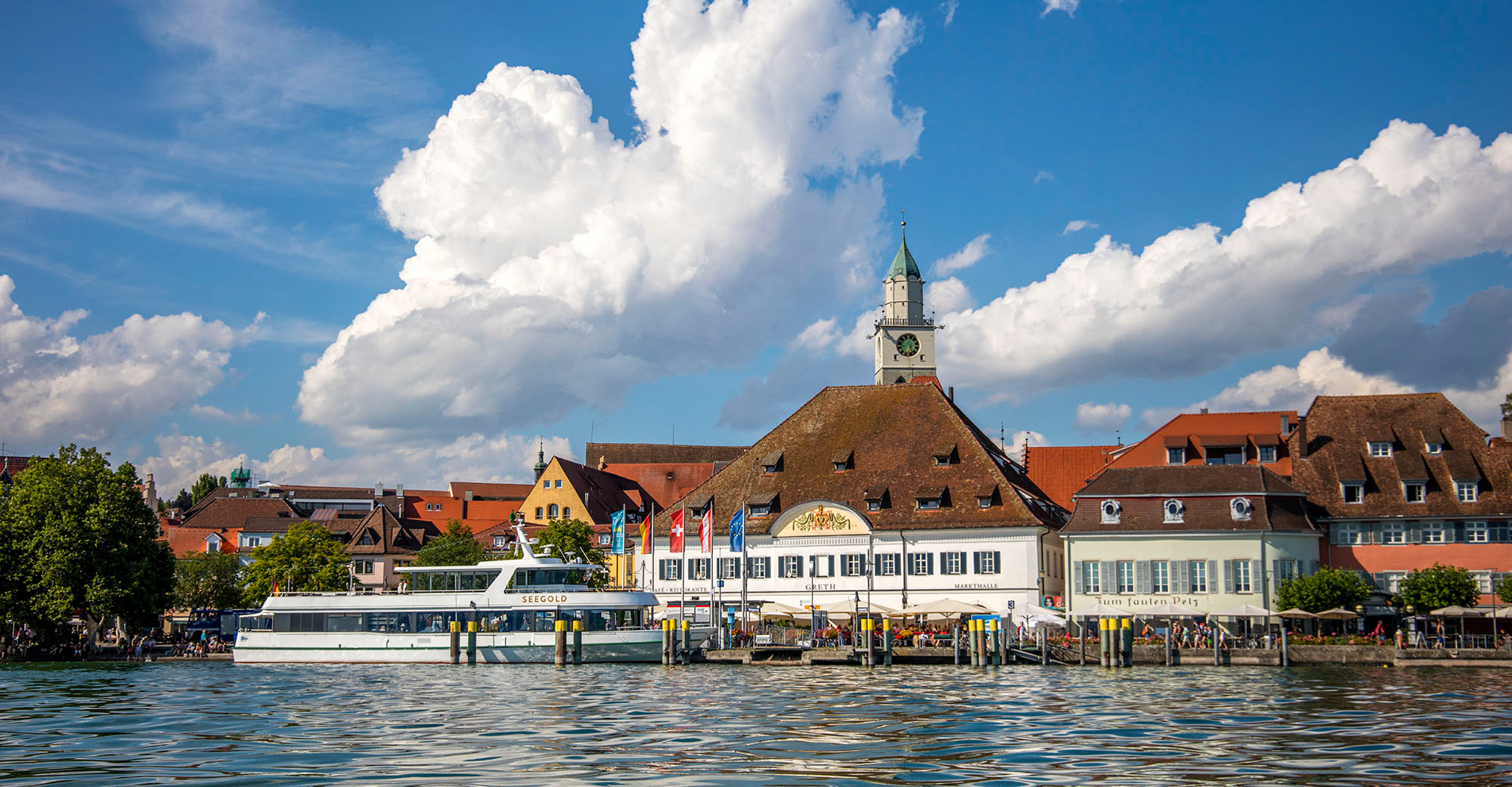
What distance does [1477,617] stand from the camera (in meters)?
57.6

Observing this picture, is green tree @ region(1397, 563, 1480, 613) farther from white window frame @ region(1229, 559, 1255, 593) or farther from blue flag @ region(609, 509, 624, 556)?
blue flag @ region(609, 509, 624, 556)

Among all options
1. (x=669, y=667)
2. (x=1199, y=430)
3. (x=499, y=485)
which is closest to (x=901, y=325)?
(x=499, y=485)

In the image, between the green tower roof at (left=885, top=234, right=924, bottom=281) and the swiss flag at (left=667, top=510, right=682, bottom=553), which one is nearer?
the swiss flag at (left=667, top=510, right=682, bottom=553)

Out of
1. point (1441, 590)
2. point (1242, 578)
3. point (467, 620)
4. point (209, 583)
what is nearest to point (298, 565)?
point (209, 583)

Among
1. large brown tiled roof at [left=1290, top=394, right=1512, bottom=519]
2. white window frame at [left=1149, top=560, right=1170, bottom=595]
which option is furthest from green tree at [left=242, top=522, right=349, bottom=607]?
large brown tiled roof at [left=1290, top=394, right=1512, bottom=519]

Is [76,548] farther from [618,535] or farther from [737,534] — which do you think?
[737,534]

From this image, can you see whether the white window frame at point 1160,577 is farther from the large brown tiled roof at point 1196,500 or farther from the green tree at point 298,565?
the green tree at point 298,565

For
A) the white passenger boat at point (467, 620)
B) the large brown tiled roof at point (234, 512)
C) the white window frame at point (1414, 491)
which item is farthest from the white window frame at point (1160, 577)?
the large brown tiled roof at point (234, 512)

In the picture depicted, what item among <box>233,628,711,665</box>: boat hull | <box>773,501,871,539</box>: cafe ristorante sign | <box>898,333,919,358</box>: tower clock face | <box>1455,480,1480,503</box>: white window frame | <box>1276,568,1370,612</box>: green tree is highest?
<box>898,333,919,358</box>: tower clock face

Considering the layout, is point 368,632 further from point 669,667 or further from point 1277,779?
point 1277,779

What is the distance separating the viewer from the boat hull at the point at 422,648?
56.2 meters

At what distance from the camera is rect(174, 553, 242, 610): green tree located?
290ft

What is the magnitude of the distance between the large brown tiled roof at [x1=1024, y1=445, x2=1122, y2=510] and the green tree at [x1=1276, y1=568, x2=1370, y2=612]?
26.2 meters

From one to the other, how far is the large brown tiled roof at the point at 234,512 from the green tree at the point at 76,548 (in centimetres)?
5088
